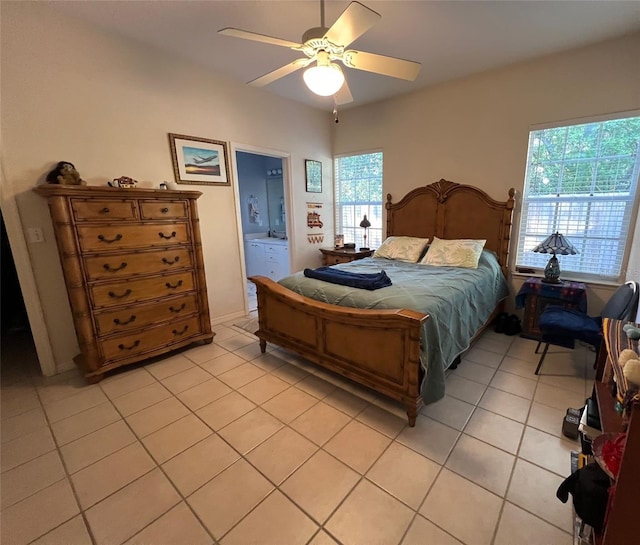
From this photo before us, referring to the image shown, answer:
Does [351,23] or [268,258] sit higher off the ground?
[351,23]

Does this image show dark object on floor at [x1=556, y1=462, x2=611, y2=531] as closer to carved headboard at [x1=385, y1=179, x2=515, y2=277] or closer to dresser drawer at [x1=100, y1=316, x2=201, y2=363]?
carved headboard at [x1=385, y1=179, x2=515, y2=277]

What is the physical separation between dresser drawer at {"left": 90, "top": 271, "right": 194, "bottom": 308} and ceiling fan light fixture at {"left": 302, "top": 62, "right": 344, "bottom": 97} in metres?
1.99

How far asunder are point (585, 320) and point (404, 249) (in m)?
1.80

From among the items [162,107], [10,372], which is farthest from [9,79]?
[10,372]

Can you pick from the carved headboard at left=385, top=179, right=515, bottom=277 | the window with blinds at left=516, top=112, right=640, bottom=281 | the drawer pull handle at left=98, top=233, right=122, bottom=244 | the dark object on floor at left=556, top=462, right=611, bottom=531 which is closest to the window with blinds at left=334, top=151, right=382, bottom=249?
the carved headboard at left=385, top=179, right=515, bottom=277

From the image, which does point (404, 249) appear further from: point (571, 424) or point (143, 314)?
point (143, 314)

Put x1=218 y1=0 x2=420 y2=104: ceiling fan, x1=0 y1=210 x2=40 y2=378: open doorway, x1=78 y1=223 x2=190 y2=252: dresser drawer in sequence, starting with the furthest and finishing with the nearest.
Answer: x1=0 y1=210 x2=40 y2=378: open doorway
x1=78 y1=223 x2=190 y2=252: dresser drawer
x1=218 y1=0 x2=420 y2=104: ceiling fan

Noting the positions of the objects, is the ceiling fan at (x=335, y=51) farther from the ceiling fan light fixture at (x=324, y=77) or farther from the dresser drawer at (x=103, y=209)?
the dresser drawer at (x=103, y=209)

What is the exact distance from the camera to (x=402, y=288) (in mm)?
2287

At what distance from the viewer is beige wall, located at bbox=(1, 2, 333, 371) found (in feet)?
7.19

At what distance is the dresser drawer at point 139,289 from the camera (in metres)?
2.36

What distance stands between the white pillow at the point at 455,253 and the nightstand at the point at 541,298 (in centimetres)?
55

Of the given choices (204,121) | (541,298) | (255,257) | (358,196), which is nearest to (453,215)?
(541,298)

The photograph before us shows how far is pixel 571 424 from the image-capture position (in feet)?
5.72
